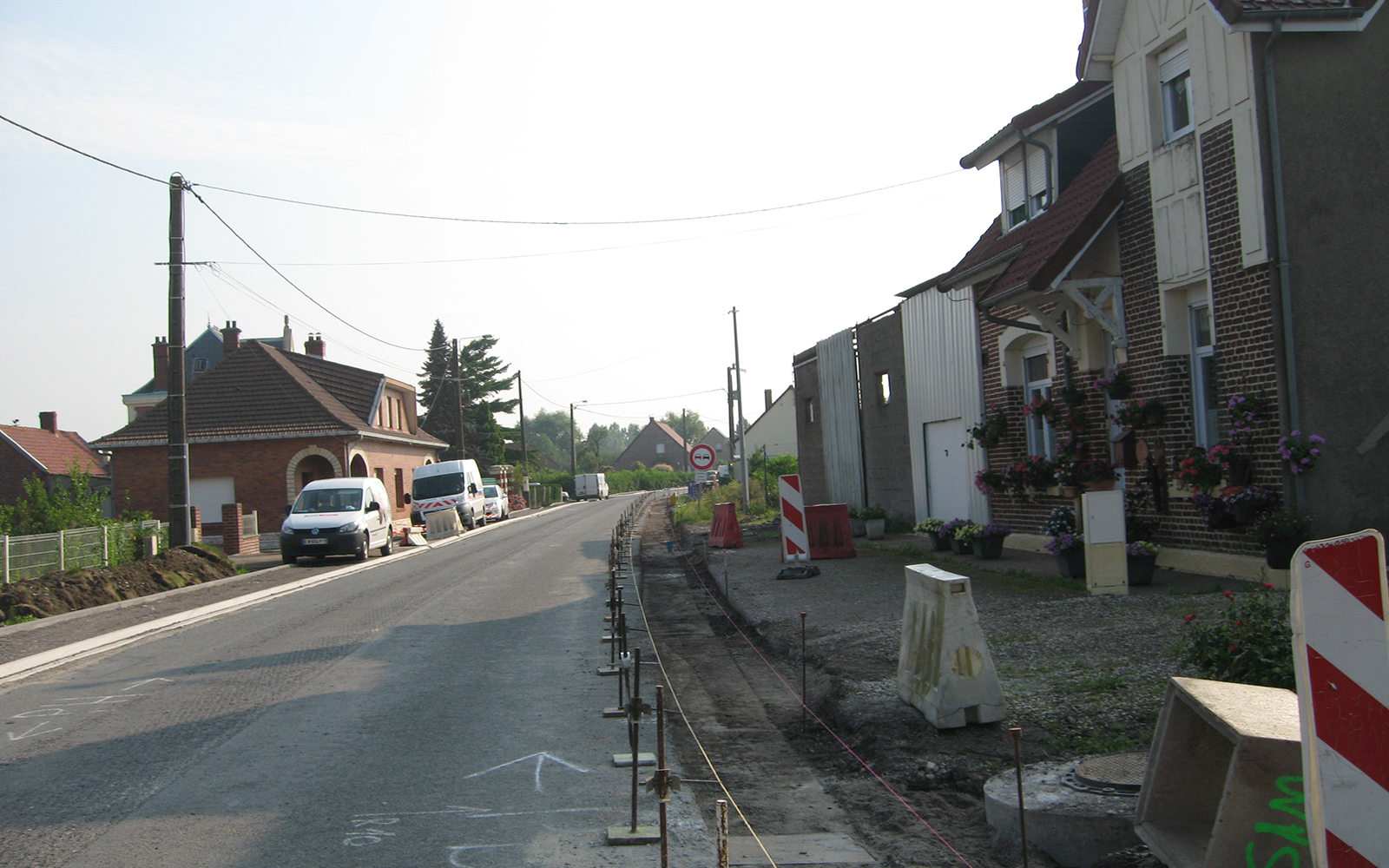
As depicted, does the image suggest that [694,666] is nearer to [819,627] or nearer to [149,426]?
[819,627]

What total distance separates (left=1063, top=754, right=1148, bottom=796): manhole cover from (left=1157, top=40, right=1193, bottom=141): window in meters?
8.78

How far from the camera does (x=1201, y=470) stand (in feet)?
34.5

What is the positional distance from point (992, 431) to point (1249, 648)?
1058cm

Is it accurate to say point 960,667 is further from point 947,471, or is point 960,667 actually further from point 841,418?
point 841,418

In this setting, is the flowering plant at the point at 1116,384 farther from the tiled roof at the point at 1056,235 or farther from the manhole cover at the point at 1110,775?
the manhole cover at the point at 1110,775

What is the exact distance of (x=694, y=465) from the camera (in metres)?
27.1

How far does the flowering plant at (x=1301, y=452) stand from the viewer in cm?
950

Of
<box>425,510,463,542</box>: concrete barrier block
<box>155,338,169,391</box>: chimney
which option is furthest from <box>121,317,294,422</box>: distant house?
<box>425,510,463,542</box>: concrete barrier block

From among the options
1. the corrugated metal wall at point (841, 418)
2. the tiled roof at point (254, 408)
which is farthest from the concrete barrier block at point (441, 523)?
the corrugated metal wall at point (841, 418)

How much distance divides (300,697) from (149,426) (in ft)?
107

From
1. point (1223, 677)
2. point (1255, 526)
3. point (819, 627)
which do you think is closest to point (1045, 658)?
point (1223, 677)

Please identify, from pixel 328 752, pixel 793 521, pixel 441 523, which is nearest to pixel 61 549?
pixel 793 521

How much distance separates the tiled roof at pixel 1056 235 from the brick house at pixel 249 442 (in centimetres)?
2573

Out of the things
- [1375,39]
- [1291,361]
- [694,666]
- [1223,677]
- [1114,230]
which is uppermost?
[1375,39]
